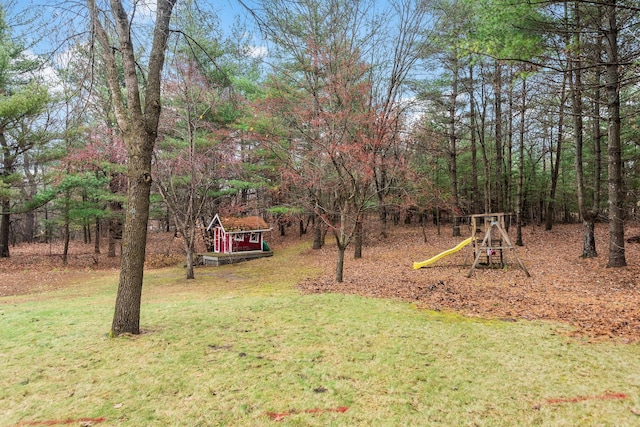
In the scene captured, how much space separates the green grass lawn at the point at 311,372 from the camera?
7.43ft

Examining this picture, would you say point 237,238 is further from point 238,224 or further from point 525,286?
point 525,286

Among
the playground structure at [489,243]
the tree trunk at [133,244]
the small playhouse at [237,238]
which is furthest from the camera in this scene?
the small playhouse at [237,238]

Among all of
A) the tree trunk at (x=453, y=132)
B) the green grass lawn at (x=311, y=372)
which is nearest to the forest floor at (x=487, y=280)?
the green grass lawn at (x=311, y=372)

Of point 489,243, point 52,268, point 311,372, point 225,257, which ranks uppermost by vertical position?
point 489,243

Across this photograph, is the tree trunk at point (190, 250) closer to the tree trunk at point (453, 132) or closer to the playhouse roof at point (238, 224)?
the playhouse roof at point (238, 224)

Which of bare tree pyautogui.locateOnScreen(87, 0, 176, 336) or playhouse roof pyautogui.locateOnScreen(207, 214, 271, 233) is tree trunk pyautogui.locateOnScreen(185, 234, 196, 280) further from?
bare tree pyautogui.locateOnScreen(87, 0, 176, 336)

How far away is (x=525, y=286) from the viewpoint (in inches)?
284

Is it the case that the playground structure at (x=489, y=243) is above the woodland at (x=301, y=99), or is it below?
below

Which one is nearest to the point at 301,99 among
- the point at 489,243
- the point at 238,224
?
the point at 489,243

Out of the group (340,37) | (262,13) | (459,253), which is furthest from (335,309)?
(459,253)

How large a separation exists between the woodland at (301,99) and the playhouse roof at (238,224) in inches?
27.9

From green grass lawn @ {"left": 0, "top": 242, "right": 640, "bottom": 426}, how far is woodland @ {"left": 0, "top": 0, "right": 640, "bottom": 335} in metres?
0.86

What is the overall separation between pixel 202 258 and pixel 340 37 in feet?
37.3

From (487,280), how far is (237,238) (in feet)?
37.4
